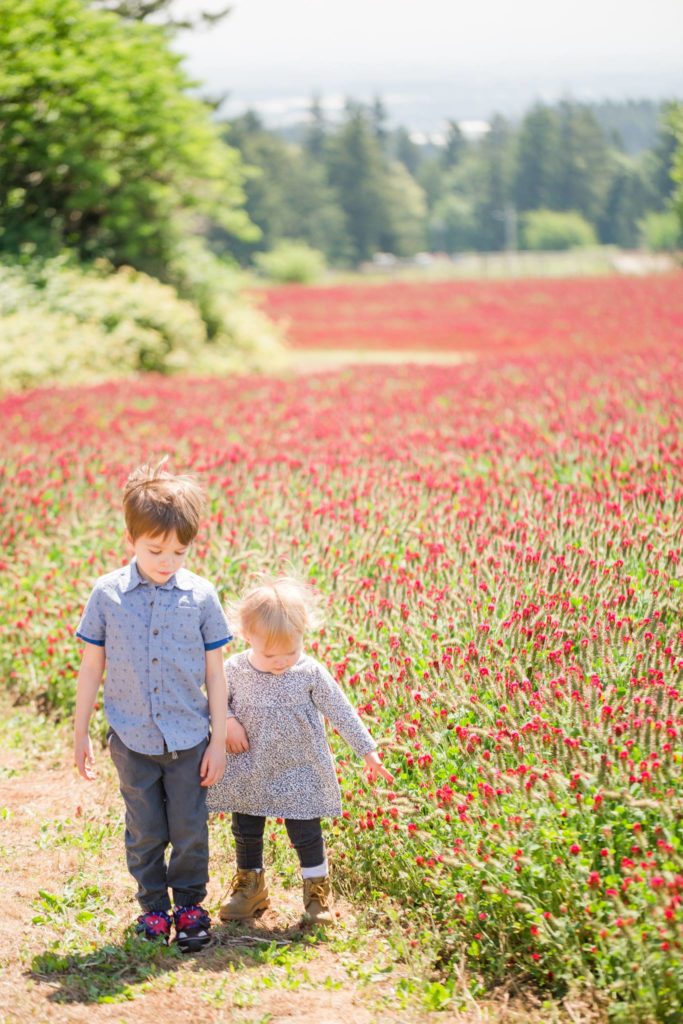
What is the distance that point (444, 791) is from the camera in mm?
3328

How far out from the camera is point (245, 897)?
141 inches

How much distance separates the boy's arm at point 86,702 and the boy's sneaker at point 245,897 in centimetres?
62

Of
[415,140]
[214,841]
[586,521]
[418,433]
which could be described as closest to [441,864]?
[214,841]

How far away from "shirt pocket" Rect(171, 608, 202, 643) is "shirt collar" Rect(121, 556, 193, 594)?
3.1 inches

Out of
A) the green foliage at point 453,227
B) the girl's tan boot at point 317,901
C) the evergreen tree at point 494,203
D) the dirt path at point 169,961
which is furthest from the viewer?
the green foliage at point 453,227

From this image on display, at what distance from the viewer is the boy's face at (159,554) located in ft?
10.7

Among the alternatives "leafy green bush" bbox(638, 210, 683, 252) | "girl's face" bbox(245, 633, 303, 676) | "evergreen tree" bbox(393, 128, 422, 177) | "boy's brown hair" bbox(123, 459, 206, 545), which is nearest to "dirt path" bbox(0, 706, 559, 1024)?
"girl's face" bbox(245, 633, 303, 676)

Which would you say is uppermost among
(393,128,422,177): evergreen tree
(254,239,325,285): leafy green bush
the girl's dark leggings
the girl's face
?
(393,128,422,177): evergreen tree

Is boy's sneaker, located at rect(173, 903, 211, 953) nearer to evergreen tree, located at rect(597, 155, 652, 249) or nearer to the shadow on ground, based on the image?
the shadow on ground

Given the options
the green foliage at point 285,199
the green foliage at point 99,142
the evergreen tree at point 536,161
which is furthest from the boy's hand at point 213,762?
the evergreen tree at point 536,161

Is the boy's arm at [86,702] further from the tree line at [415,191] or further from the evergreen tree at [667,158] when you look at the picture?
the tree line at [415,191]

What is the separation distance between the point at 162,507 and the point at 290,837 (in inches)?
46.4

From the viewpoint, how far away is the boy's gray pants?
3.38m

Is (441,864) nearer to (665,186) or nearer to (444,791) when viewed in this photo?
(444,791)
